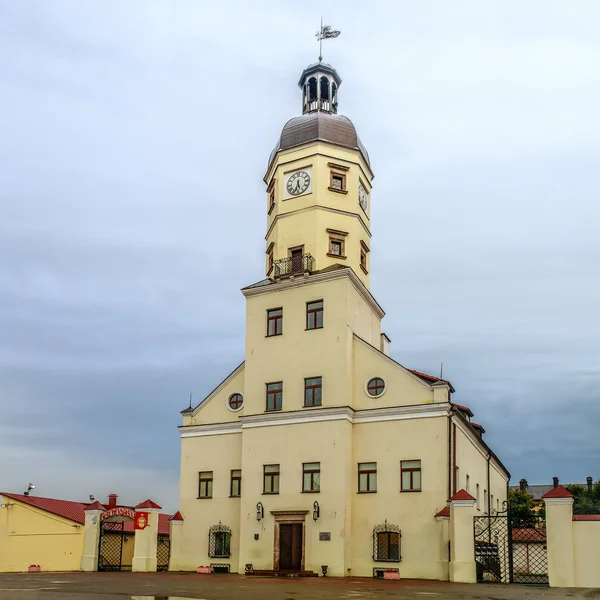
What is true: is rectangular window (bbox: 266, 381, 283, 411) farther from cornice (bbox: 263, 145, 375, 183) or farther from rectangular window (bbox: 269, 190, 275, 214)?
cornice (bbox: 263, 145, 375, 183)

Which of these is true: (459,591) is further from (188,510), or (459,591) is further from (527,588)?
(188,510)

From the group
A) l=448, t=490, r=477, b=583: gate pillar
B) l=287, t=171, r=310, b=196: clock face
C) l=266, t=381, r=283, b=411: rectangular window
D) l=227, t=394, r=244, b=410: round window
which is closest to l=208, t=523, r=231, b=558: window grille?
l=227, t=394, r=244, b=410: round window

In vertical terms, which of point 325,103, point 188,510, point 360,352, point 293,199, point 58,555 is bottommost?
point 58,555

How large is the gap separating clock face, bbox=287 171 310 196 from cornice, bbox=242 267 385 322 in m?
5.01

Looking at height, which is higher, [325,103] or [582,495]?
[325,103]

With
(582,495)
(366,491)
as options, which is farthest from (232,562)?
(582,495)

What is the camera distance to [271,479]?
3478 centimetres

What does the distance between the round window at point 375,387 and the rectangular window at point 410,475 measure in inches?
133

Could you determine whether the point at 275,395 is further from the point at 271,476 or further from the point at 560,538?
the point at 560,538

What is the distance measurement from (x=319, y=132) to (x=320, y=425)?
1548cm

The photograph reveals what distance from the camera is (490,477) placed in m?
46.2

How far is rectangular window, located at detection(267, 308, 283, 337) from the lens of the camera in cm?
3691

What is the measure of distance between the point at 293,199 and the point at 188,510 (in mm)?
16862

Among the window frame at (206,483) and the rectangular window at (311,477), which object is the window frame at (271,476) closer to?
the rectangular window at (311,477)
